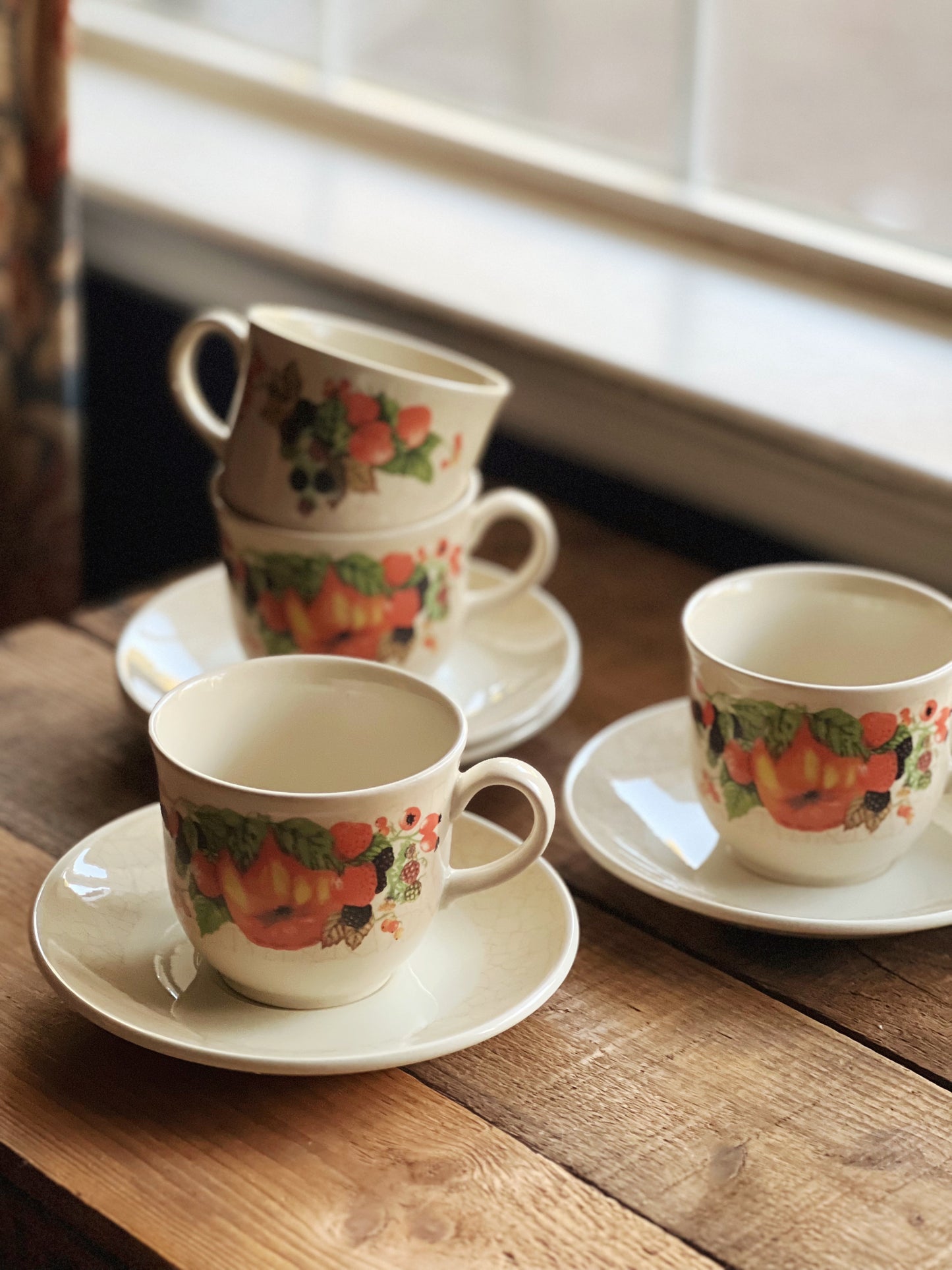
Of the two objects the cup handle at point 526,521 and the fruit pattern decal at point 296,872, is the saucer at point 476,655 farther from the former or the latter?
the fruit pattern decal at point 296,872

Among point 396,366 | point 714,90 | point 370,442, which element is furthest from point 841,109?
point 370,442

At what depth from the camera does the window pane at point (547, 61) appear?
1.28m

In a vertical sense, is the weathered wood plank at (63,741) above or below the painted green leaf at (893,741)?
below

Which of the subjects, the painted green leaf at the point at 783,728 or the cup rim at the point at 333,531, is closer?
the painted green leaf at the point at 783,728

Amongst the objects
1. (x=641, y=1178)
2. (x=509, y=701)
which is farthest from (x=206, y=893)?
(x=509, y=701)

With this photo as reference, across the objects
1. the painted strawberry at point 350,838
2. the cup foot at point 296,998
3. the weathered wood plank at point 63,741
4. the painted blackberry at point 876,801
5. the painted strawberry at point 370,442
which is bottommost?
the weathered wood plank at point 63,741

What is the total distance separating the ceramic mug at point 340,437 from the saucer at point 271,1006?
18cm

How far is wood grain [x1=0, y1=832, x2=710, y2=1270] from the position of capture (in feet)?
1.53

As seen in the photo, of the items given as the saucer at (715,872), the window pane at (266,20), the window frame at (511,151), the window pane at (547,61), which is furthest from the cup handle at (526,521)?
the window pane at (266,20)

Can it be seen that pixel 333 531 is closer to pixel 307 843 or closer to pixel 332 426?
pixel 332 426

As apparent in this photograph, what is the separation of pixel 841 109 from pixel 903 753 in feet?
2.44

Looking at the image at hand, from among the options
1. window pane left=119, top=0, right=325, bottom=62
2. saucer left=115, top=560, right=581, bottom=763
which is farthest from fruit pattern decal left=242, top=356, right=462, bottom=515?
window pane left=119, top=0, right=325, bottom=62

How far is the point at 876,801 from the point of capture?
1.94 feet

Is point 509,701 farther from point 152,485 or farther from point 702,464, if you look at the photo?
point 152,485
